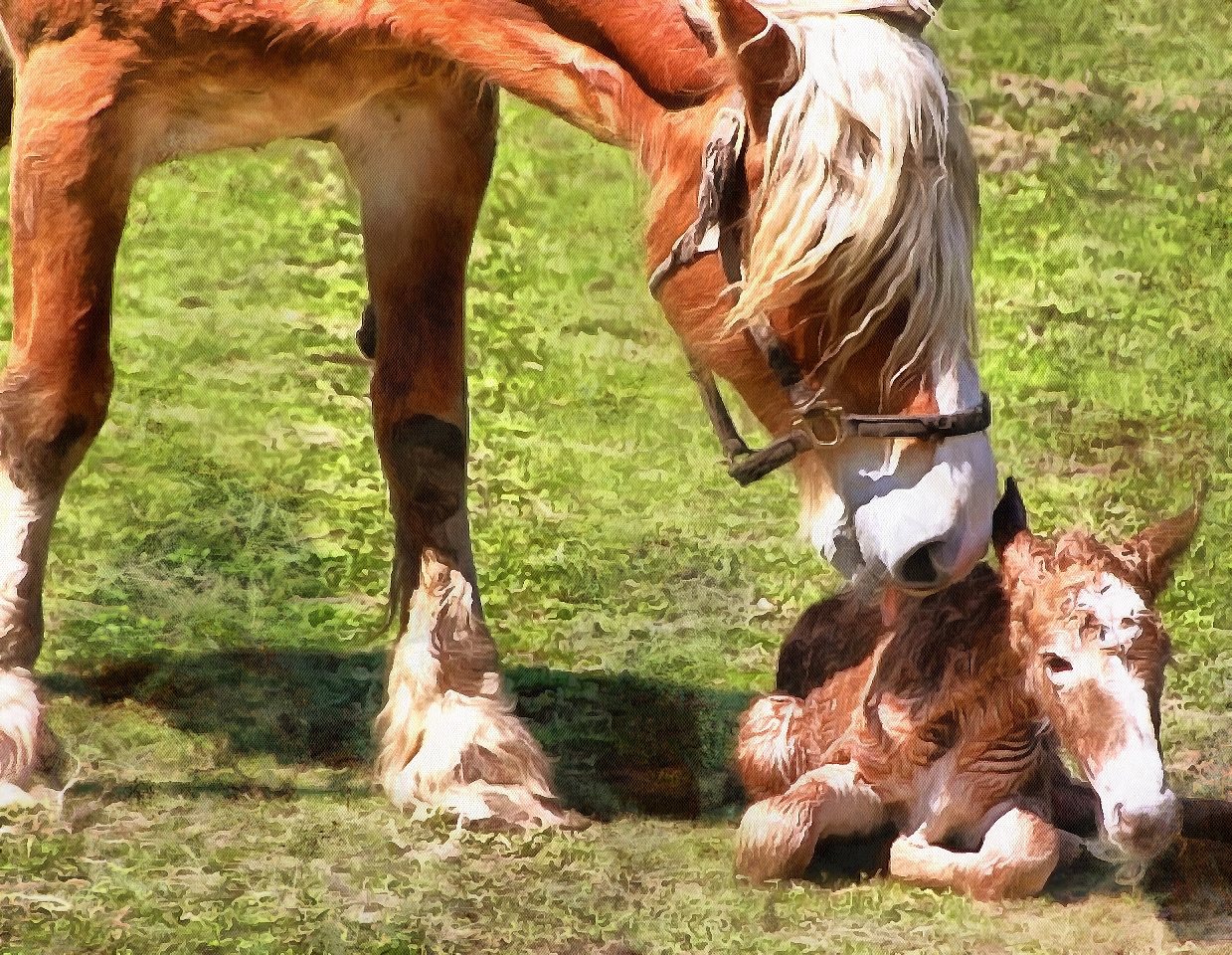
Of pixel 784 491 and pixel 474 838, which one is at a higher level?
pixel 784 491

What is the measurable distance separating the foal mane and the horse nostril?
320mm

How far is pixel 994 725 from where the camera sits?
4168 millimetres

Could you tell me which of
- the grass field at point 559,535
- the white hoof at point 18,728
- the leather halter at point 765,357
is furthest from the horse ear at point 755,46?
the white hoof at point 18,728

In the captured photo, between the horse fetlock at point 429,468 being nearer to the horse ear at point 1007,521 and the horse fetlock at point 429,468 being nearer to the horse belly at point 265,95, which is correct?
the horse belly at point 265,95

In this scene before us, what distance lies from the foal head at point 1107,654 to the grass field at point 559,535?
1.31ft

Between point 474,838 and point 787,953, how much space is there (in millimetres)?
873

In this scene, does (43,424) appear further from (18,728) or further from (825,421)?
(825,421)

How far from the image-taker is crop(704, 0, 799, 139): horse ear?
3.78m

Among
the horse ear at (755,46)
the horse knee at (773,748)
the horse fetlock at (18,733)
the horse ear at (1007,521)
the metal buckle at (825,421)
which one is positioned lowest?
the horse fetlock at (18,733)

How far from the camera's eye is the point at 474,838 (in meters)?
4.58

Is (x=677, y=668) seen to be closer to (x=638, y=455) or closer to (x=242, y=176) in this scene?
(x=638, y=455)

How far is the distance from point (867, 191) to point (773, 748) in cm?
135

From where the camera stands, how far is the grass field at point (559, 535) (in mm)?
4207

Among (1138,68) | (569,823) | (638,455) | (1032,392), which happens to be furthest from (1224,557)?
(1138,68)
